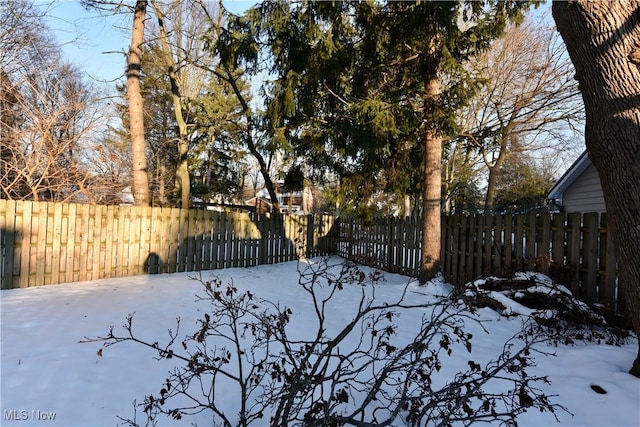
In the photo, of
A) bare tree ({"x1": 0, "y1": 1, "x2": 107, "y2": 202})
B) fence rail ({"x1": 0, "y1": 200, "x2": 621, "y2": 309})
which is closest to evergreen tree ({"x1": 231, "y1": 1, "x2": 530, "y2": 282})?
fence rail ({"x1": 0, "y1": 200, "x2": 621, "y2": 309})

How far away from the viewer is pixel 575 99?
11391 millimetres

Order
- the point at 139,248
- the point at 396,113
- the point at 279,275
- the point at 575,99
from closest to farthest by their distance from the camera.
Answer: the point at 396,113, the point at 139,248, the point at 279,275, the point at 575,99

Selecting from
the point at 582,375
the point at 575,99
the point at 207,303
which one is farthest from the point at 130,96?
the point at 575,99

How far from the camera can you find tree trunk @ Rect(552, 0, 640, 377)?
2.21 meters

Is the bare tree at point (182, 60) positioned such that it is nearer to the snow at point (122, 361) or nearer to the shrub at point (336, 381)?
the snow at point (122, 361)

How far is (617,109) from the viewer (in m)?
2.26

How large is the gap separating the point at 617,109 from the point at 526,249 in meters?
3.10

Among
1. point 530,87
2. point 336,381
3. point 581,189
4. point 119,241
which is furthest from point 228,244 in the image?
point 530,87

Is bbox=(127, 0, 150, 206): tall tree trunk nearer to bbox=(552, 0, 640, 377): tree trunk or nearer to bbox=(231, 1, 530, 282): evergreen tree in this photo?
bbox=(231, 1, 530, 282): evergreen tree

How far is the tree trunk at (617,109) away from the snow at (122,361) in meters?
0.48

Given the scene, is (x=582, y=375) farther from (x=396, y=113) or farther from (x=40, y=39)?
(x=40, y=39)

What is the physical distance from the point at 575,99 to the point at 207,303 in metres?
13.0

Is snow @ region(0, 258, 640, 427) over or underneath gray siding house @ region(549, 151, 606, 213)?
underneath

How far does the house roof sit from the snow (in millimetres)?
7482
